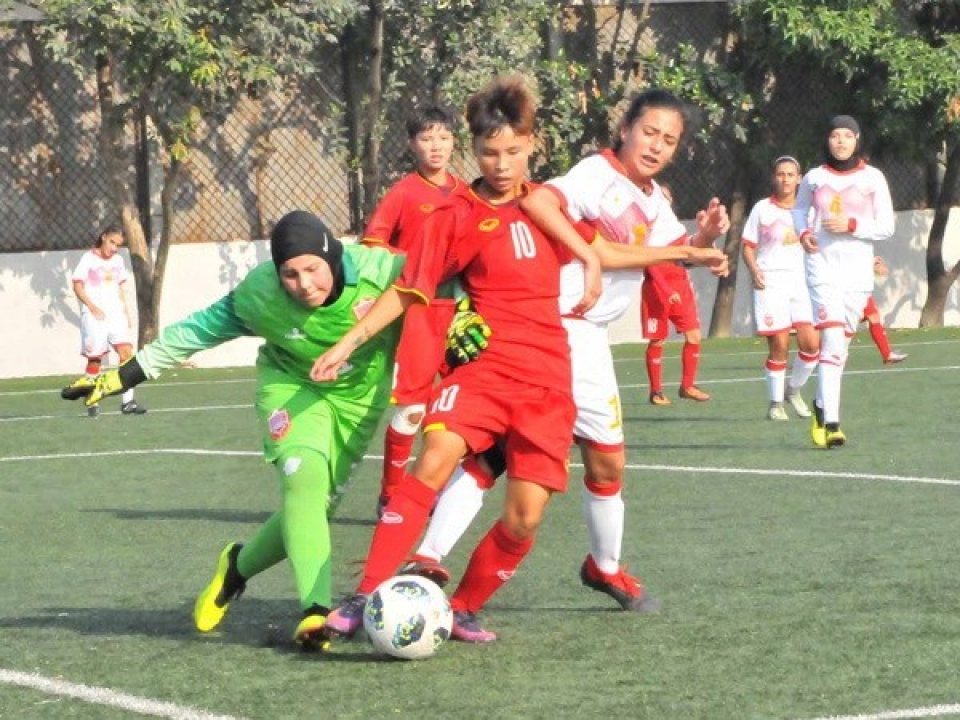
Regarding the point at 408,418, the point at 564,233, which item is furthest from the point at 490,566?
the point at 408,418

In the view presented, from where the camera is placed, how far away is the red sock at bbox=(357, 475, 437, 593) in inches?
268

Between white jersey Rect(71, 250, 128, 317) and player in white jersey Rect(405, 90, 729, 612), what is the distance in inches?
539

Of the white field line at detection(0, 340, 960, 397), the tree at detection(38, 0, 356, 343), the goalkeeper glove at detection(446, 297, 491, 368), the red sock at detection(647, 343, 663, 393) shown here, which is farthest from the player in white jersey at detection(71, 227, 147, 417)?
the goalkeeper glove at detection(446, 297, 491, 368)

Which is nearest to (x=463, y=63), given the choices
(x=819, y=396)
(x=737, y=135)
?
(x=737, y=135)

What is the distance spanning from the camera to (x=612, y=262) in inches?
291

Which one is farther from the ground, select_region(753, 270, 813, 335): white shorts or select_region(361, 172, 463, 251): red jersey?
select_region(361, 172, 463, 251): red jersey

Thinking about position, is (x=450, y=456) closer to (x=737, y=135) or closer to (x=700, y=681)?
(x=700, y=681)

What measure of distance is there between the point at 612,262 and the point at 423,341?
2.51 ft

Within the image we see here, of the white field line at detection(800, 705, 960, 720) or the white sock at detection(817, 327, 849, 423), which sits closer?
the white field line at detection(800, 705, 960, 720)

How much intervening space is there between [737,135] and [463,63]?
12.8 feet

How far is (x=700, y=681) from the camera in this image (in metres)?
6.17

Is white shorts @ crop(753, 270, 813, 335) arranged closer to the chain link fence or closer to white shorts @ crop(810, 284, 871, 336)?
white shorts @ crop(810, 284, 871, 336)

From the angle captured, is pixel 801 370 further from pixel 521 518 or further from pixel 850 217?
pixel 521 518

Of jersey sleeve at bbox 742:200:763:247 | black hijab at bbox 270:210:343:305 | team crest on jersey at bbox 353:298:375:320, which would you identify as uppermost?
black hijab at bbox 270:210:343:305
